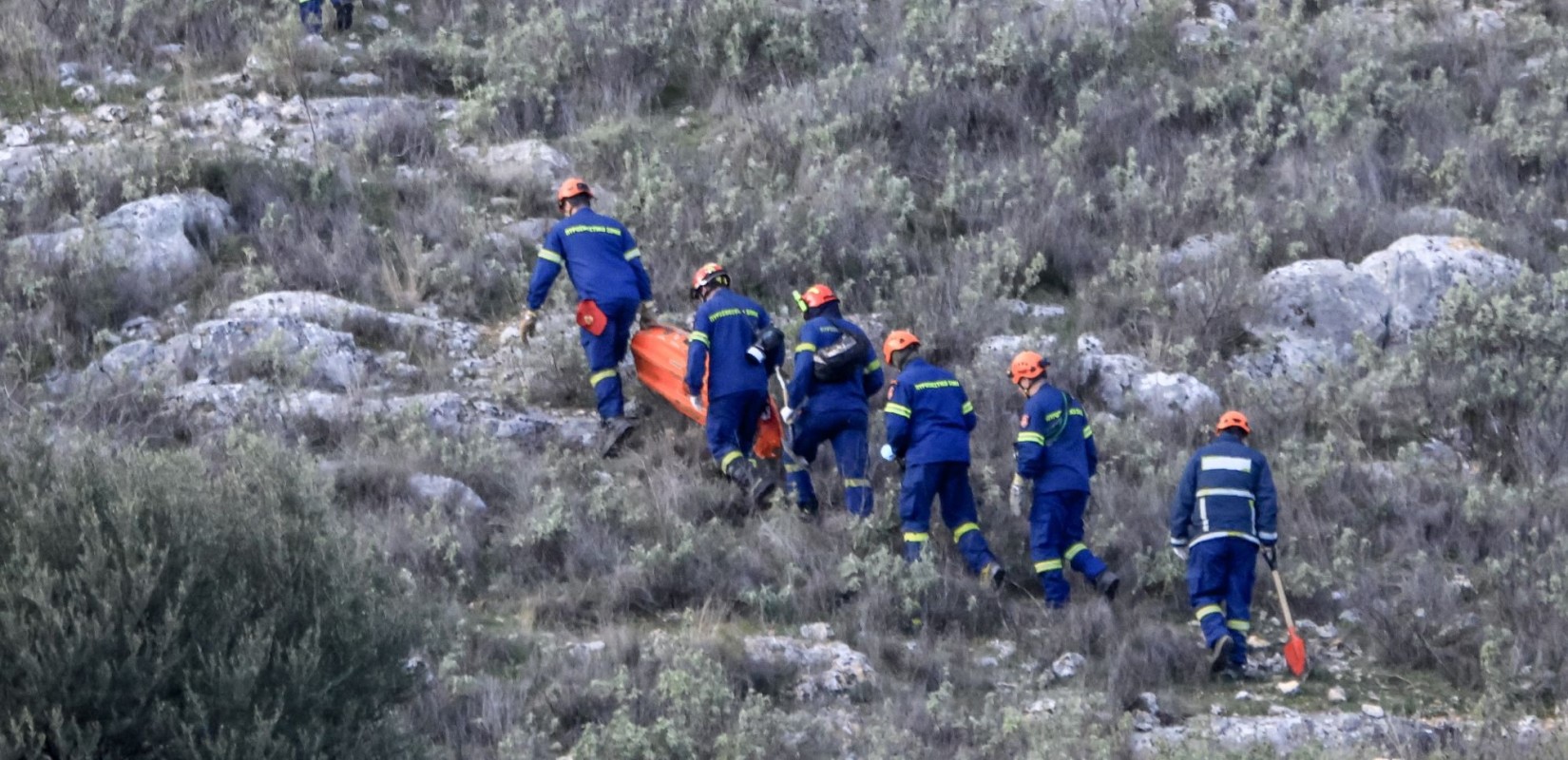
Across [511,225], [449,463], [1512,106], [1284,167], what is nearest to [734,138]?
[511,225]

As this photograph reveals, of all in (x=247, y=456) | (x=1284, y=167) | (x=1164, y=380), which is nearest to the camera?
(x=247, y=456)

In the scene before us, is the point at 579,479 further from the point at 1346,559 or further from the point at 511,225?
the point at 1346,559

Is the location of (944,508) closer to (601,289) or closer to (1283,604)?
(1283,604)

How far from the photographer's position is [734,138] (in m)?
16.2

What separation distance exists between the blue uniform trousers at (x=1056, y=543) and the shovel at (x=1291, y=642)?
0.97m

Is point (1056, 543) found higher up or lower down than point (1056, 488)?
lower down

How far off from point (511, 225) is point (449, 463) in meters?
3.93

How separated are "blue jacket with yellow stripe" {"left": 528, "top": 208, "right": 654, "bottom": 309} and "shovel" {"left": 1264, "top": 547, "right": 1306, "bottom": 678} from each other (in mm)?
4474

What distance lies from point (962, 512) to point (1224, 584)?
1.66m

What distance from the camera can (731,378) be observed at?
1130 cm

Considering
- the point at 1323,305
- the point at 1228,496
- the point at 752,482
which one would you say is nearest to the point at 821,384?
the point at 752,482

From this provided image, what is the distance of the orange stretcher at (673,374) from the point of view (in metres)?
11.8

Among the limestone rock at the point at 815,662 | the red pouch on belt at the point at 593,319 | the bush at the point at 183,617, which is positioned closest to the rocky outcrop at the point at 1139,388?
the red pouch on belt at the point at 593,319

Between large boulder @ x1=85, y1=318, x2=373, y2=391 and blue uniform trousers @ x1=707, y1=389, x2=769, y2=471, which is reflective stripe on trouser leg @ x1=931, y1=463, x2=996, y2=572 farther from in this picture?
large boulder @ x1=85, y1=318, x2=373, y2=391
